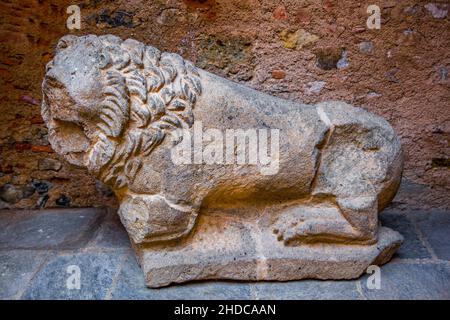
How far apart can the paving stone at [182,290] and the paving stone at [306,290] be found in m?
0.08

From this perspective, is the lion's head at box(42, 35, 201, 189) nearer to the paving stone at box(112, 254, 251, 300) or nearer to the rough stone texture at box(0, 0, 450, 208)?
the paving stone at box(112, 254, 251, 300)

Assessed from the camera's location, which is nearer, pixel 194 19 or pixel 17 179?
pixel 194 19

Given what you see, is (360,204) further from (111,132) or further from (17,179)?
(17,179)

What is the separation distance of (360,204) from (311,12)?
122cm

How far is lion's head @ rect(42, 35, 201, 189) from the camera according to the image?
2.24m

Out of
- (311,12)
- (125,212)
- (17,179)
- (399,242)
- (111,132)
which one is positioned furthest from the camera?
(17,179)

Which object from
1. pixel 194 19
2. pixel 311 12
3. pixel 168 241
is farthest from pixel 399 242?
pixel 194 19

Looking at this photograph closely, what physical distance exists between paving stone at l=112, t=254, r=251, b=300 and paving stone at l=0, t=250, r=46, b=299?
492 mm

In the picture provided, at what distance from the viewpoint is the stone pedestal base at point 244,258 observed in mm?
2449

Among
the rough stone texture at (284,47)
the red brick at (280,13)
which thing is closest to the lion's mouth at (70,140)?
the rough stone texture at (284,47)

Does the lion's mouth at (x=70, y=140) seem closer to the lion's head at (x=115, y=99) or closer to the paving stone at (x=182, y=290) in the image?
the lion's head at (x=115, y=99)

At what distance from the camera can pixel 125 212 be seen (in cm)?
245

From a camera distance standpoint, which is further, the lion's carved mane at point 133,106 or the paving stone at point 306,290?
the paving stone at point 306,290

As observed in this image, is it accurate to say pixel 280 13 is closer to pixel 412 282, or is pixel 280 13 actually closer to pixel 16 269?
pixel 412 282
